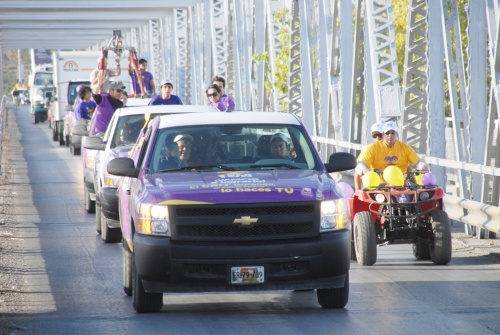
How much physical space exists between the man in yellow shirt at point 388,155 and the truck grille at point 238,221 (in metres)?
3.56

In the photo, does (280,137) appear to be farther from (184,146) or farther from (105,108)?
(105,108)

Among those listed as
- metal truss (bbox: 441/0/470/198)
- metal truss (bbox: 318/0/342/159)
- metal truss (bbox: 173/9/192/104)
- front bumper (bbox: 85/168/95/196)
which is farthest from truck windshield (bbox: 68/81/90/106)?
metal truss (bbox: 441/0/470/198)

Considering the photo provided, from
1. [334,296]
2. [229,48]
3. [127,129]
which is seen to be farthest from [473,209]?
[229,48]

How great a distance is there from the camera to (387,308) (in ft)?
31.1

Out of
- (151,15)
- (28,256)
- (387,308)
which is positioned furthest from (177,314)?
(151,15)

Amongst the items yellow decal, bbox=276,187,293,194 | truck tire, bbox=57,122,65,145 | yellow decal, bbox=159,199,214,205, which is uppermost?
yellow decal, bbox=276,187,293,194

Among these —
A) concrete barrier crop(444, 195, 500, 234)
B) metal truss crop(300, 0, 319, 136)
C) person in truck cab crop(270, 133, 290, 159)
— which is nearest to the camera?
person in truck cab crop(270, 133, 290, 159)

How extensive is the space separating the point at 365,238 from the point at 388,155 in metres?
1.05

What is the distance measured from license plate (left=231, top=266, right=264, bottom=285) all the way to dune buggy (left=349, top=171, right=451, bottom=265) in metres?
3.13

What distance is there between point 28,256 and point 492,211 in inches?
194

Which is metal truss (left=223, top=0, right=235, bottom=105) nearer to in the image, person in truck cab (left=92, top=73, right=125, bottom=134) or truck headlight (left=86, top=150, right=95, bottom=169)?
person in truck cab (left=92, top=73, right=125, bottom=134)

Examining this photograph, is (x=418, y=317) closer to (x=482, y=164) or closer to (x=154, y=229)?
(x=154, y=229)

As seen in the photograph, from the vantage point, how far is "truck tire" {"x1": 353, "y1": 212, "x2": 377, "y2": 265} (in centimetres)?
1184

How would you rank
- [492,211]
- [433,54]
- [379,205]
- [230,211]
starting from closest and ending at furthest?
[230,211] < [379,205] < [492,211] < [433,54]
